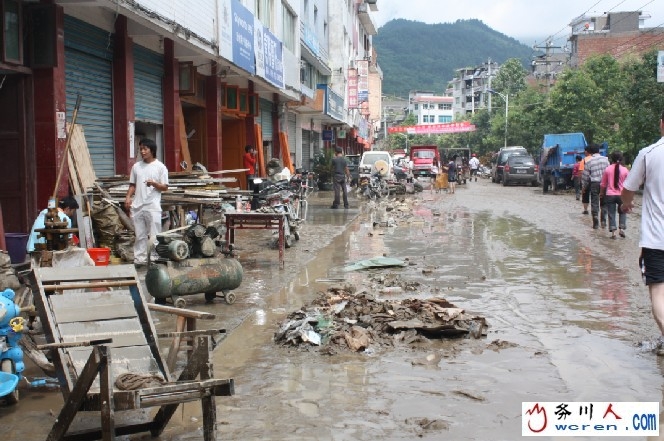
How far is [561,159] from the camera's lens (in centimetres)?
3303

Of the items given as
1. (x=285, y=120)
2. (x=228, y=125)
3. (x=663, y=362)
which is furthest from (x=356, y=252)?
(x=285, y=120)

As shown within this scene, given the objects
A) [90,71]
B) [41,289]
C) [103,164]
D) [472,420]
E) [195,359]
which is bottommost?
[472,420]

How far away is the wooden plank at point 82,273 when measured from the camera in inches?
187

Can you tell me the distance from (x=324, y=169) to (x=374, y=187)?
15.9ft

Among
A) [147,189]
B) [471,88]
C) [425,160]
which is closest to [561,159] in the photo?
[425,160]

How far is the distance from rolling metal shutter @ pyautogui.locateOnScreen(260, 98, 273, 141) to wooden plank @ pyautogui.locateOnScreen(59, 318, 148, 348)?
2240 centimetres

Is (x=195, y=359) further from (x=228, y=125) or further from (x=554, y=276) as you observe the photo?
(x=228, y=125)

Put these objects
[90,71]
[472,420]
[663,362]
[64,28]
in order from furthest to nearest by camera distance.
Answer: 1. [90,71]
2. [64,28]
3. [663,362]
4. [472,420]

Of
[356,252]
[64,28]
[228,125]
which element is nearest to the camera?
[64,28]

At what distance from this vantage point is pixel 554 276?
10375mm

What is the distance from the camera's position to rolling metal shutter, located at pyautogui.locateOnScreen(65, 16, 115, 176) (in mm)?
11245

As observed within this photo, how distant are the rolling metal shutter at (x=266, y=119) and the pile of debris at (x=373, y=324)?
20.2 m

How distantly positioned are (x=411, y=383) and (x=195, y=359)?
6.19ft

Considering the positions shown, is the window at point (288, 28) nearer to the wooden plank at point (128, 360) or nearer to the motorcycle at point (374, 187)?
the motorcycle at point (374, 187)
